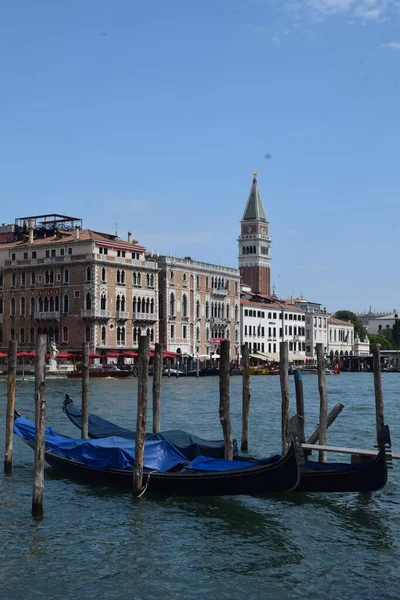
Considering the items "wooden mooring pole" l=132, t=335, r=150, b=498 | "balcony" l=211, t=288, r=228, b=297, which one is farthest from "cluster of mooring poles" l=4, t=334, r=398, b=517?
"balcony" l=211, t=288, r=228, b=297

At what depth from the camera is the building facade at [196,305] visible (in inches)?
2269

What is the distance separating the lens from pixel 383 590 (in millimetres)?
8328

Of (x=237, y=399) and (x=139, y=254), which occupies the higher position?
(x=139, y=254)

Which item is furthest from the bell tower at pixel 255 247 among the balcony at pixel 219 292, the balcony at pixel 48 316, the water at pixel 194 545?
the water at pixel 194 545

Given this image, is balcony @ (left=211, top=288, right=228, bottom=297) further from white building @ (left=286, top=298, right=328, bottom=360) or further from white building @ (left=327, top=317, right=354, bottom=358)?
white building @ (left=327, top=317, right=354, bottom=358)

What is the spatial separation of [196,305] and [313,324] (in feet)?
80.3

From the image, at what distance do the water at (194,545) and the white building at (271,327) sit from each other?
181 ft

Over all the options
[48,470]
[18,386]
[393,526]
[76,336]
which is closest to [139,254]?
[76,336]

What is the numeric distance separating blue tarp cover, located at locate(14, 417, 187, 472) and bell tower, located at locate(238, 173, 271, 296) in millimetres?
74475

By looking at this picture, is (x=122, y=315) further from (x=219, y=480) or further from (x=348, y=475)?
(x=348, y=475)

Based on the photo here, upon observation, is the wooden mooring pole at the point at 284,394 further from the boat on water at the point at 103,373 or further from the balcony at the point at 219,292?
the balcony at the point at 219,292

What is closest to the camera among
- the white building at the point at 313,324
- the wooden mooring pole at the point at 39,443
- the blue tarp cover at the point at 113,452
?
the wooden mooring pole at the point at 39,443

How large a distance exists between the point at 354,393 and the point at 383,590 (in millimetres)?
29951

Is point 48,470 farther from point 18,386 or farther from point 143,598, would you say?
point 18,386
